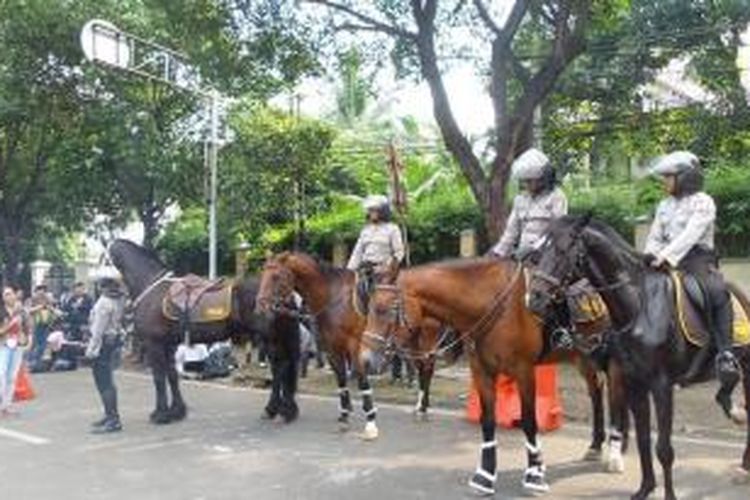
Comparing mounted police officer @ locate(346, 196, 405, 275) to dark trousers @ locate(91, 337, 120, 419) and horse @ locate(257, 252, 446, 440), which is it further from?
dark trousers @ locate(91, 337, 120, 419)

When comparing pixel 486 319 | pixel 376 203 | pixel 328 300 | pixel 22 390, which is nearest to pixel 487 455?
pixel 486 319

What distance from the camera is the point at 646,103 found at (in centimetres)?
2377

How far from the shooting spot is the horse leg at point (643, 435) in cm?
823

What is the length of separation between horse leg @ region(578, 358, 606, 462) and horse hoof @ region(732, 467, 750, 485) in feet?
4.29

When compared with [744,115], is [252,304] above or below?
below

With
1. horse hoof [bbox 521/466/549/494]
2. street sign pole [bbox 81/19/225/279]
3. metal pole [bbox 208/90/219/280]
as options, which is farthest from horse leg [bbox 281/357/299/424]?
metal pole [bbox 208/90/219/280]

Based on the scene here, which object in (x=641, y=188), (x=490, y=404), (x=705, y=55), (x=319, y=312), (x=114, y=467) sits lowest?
(x=114, y=467)

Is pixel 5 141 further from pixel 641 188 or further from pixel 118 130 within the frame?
pixel 641 188

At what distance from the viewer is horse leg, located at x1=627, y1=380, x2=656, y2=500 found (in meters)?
8.23

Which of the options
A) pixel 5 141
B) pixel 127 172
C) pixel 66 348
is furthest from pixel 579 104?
pixel 5 141

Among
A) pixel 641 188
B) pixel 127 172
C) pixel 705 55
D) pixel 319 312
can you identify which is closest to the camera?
pixel 319 312

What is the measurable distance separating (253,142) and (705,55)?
9.12 metres

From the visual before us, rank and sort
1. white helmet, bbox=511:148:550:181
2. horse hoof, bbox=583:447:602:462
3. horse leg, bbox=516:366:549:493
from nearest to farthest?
horse leg, bbox=516:366:549:493 → white helmet, bbox=511:148:550:181 → horse hoof, bbox=583:447:602:462

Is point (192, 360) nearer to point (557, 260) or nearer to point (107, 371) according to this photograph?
point (107, 371)
